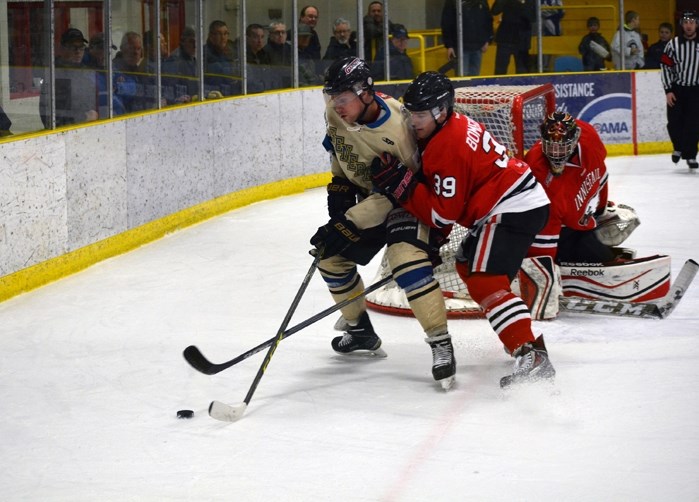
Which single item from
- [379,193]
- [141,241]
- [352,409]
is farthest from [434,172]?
[141,241]

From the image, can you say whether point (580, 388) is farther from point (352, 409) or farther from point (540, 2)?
point (540, 2)

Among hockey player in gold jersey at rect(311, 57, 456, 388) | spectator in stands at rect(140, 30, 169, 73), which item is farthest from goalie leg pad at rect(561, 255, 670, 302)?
spectator in stands at rect(140, 30, 169, 73)

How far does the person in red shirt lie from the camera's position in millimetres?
4309

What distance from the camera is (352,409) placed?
340 centimetres

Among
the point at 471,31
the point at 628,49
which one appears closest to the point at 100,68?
the point at 471,31

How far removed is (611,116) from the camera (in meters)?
9.64

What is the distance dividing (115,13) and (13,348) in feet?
8.36

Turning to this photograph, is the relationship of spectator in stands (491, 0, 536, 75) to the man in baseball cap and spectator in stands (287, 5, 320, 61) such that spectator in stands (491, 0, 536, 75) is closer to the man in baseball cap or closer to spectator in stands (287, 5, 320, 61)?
spectator in stands (287, 5, 320, 61)

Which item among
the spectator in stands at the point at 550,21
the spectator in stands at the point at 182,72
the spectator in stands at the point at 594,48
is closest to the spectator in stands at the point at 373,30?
the spectator in stands at the point at 550,21

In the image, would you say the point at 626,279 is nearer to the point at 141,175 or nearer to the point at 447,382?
the point at 447,382

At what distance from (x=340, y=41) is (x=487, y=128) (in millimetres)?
3504

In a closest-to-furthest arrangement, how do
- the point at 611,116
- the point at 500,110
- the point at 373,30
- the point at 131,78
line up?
1. the point at 500,110
2. the point at 131,78
3. the point at 373,30
4. the point at 611,116

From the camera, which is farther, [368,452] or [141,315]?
[141,315]

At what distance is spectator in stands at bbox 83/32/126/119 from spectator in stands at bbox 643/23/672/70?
17.9 feet
